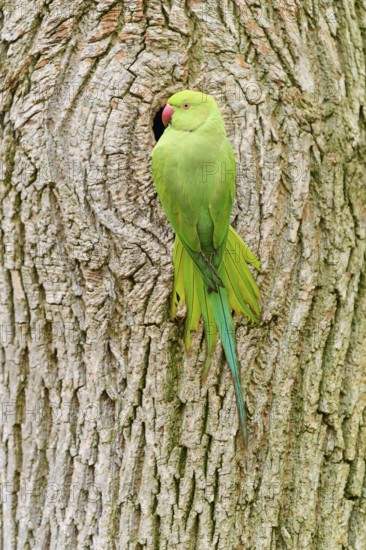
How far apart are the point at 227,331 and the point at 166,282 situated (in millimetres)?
258

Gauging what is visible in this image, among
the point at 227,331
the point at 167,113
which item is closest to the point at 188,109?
the point at 167,113

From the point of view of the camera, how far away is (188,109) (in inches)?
74.0

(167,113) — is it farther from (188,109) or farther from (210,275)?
(210,275)

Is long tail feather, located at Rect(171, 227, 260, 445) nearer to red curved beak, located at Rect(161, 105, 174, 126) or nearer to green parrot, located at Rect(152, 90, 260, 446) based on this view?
green parrot, located at Rect(152, 90, 260, 446)

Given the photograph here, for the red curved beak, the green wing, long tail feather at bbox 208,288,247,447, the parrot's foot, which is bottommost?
long tail feather at bbox 208,288,247,447

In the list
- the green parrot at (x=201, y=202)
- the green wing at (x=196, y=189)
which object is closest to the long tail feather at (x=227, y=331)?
the green parrot at (x=201, y=202)

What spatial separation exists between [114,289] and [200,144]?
1.83 feet

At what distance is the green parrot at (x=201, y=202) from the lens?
1854 millimetres

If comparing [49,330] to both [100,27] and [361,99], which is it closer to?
[100,27]

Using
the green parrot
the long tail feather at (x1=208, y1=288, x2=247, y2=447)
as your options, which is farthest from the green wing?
the long tail feather at (x1=208, y1=288, x2=247, y2=447)

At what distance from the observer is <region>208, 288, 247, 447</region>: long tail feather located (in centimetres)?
192

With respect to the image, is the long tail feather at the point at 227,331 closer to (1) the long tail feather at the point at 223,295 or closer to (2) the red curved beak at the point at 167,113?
(1) the long tail feather at the point at 223,295

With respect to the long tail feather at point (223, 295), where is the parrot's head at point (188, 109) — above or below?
above

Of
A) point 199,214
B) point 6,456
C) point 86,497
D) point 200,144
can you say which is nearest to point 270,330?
point 199,214
